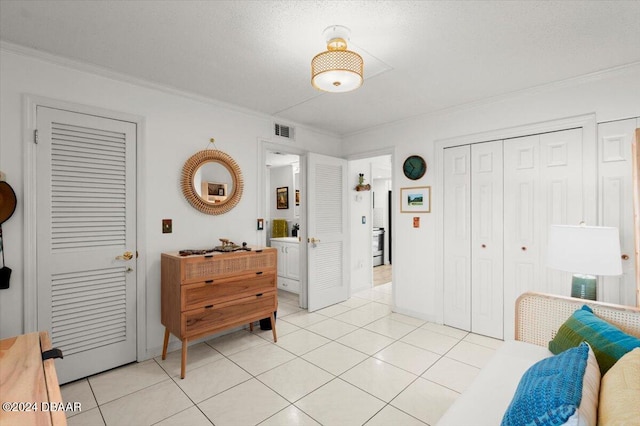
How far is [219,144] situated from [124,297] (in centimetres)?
175

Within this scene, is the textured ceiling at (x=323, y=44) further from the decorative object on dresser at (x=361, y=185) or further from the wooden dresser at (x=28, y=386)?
the decorative object on dresser at (x=361, y=185)

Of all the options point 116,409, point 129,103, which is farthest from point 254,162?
point 116,409

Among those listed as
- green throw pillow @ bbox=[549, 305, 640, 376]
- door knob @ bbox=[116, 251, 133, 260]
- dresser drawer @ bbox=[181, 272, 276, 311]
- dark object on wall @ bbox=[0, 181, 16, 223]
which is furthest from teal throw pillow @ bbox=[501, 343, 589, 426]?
dark object on wall @ bbox=[0, 181, 16, 223]

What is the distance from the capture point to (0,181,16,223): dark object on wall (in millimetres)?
2164

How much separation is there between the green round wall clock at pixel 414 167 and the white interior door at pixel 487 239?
0.57 m

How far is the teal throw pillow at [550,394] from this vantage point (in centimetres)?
93

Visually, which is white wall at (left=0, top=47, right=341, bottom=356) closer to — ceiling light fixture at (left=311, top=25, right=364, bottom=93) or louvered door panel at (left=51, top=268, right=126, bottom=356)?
louvered door panel at (left=51, top=268, right=126, bottom=356)

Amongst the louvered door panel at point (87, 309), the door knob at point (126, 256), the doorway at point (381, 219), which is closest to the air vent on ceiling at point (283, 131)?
the door knob at point (126, 256)

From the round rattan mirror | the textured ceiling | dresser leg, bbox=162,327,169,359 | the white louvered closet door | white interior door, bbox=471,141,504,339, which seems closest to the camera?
the textured ceiling

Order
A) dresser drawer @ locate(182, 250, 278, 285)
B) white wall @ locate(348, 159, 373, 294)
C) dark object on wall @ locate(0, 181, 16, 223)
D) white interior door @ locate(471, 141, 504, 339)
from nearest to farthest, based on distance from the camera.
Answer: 1. dark object on wall @ locate(0, 181, 16, 223)
2. dresser drawer @ locate(182, 250, 278, 285)
3. white interior door @ locate(471, 141, 504, 339)
4. white wall @ locate(348, 159, 373, 294)

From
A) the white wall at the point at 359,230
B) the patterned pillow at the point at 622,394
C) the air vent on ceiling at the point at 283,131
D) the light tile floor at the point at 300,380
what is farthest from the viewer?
the white wall at the point at 359,230

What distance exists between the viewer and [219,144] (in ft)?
11.1

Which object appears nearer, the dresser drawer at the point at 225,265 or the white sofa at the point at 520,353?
the white sofa at the point at 520,353

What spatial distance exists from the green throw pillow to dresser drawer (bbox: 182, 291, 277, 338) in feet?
7.79
